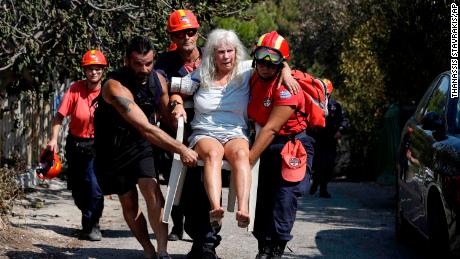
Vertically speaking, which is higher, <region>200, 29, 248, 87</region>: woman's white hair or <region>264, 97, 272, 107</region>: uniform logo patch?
<region>200, 29, 248, 87</region>: woman's white hair

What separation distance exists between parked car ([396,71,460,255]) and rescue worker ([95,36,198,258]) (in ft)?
7.47

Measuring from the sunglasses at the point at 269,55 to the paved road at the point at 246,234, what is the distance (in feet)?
7.44

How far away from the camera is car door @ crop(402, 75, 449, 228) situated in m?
8.74

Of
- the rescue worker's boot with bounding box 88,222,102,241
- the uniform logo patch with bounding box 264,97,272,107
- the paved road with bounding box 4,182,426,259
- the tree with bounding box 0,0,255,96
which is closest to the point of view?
the uniform logo patch with bounding box 264,97,272,107

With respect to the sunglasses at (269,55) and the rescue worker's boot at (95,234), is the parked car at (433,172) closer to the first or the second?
the sunglasses at (269,55)

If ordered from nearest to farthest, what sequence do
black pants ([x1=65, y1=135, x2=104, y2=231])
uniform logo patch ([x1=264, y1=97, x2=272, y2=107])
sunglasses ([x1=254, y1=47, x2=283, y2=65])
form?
sunglasses ([x1=254, y1=47, x2=283, y2=65]), uniform logo patch ([x1=264, y1=97, x2=272, y2=107]), black pants ([x1=65, y1=135, x2=104, y2=231])

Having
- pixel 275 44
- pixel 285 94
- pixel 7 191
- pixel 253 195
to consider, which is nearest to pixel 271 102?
pixel 285 94

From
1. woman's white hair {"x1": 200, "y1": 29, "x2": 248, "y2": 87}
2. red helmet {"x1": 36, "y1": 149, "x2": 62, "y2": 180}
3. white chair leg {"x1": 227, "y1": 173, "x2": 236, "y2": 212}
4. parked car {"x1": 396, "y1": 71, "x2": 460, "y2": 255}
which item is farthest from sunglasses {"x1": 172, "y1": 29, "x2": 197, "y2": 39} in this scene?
red helmet {"x1": 36, "y1": 149, "x2": 62, "y2": 180}

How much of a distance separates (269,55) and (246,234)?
11.7 feet

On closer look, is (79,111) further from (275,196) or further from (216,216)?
(216,216)

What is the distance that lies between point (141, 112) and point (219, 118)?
63cm

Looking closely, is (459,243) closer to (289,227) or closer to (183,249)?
(289,227)

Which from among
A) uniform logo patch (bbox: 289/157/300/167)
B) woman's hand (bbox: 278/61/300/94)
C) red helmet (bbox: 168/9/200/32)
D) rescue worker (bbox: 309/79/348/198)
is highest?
red helmet (bbox: 168/9/200/32)

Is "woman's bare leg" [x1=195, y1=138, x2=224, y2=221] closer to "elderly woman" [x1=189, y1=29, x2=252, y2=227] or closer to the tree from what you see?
"elderly woman" [x1=189, y1=29, x2=252, y2=227]
